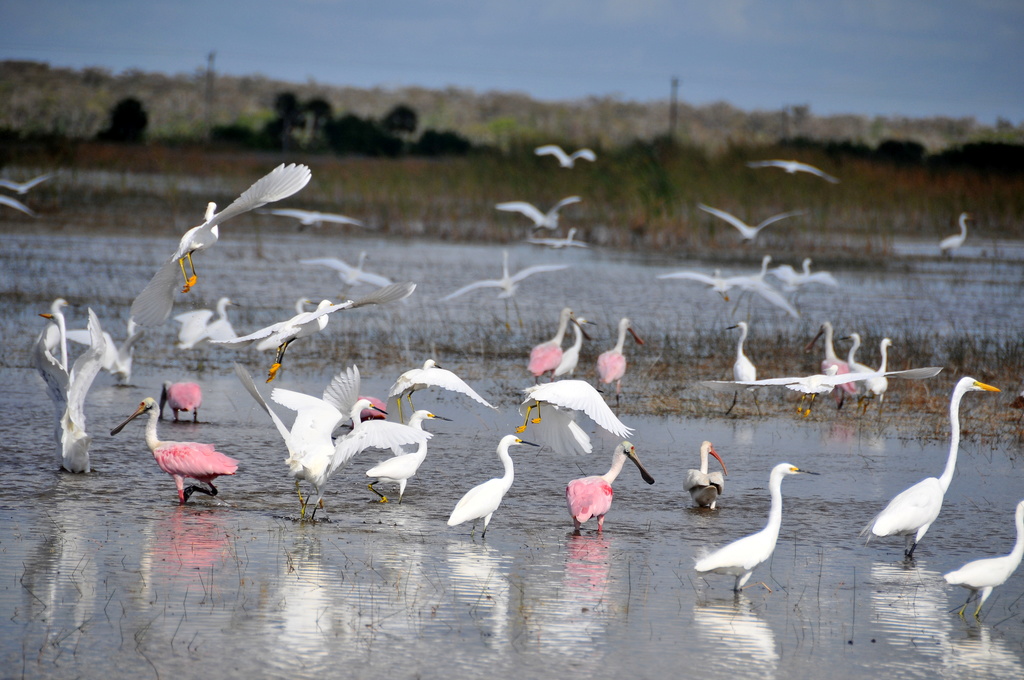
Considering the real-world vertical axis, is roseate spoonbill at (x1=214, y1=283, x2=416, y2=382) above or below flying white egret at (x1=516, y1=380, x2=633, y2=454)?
above

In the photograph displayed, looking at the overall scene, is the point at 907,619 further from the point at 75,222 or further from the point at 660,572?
the point at 75,222

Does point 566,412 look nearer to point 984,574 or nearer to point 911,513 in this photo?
point 911,513

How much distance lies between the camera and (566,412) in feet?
28.1

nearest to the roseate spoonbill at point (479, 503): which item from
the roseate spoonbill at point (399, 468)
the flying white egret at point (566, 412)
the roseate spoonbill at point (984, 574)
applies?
the roseate spoonbill at point (399, 468)

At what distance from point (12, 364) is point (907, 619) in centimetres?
917

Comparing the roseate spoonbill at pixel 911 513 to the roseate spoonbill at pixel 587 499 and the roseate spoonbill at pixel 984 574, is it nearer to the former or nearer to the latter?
the roseate spoonbill at pixel 984 574

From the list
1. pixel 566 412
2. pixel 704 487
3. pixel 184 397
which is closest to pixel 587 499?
pixel 704 487

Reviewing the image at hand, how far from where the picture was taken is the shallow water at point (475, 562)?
5.41m

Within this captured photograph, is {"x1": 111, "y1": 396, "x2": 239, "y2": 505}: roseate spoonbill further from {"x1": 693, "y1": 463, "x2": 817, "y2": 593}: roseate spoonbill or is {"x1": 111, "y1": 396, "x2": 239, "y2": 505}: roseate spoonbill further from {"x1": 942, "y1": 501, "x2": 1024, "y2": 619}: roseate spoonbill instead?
{"x1": 942, "y1": 501, "x2": 1024, "y2": 619}: roseate spoonbill

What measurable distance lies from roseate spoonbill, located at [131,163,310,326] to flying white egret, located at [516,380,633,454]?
194 cm

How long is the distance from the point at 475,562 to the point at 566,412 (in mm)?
2068

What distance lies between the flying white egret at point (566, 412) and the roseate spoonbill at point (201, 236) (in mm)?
1941

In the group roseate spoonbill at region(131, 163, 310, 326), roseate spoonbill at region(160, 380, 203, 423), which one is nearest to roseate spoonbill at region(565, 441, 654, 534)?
roseate spoonbill at region(131, 163, 310, 326)

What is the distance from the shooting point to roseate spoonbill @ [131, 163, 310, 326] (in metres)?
7.45
